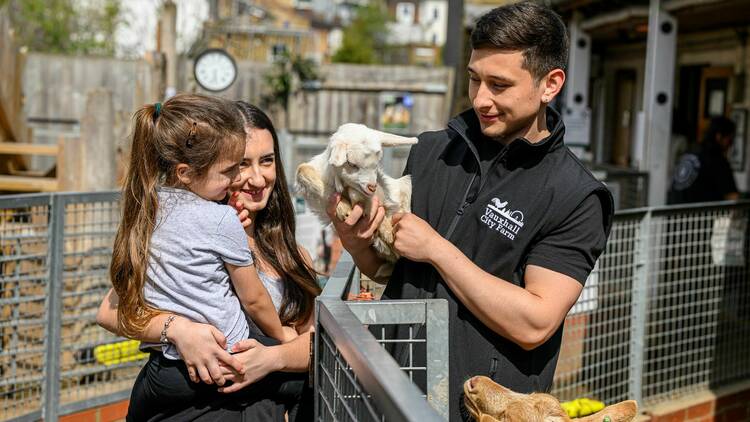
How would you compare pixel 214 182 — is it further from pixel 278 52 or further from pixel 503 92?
pixel 278 52

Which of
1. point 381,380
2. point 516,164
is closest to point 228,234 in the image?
point 516,164

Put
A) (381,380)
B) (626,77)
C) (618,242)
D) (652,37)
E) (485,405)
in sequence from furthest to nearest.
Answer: (626,77) < (652,37) < (618,242) < (485,405) < (381,380)

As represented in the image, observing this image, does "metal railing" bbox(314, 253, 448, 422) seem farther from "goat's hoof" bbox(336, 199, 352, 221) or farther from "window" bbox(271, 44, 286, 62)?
"window" bbox(271, 44, 286, 62)

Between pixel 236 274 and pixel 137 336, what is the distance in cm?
34

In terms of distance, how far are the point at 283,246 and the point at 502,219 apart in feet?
2.92

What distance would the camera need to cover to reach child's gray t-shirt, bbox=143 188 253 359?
260cm

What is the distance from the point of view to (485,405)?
2.28 m

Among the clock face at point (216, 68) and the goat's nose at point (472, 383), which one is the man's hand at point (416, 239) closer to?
the goat's nose at point (472, 383)

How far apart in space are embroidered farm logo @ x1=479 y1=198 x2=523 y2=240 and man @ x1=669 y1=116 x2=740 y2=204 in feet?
22.3

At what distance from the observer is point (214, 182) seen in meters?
2.71

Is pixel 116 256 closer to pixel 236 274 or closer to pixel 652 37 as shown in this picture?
pixel 236 274

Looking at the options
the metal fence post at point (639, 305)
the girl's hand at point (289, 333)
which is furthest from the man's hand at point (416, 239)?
the metal fence post at point (639, 305)

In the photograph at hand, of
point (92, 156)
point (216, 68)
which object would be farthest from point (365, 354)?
point (216, 68)

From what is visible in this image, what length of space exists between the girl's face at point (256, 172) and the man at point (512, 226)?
591mm
